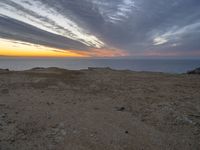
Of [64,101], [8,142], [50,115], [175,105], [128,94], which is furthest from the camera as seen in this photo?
[128,94]

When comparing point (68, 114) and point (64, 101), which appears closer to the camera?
point (68, 114)

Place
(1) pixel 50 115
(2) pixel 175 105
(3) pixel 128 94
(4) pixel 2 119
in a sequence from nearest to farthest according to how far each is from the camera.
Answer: (4) pixel 2 119 < (1) pixel 50 115 < (2) pixel 175 105 < (3) pixel 128 94

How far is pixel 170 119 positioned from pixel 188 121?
54 centimetres

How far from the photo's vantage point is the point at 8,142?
395cm

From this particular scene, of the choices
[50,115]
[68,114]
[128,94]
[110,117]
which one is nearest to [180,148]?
[110,117]

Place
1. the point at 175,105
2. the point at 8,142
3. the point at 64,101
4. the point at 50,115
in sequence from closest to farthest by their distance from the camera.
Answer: the point at 8,142, the point at 50,115, the point at 175,105, the point at 64,101

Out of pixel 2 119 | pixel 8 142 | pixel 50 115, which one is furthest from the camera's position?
pixel 50 115

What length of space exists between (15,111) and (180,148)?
18.1 feet

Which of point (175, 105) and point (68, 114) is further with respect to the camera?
point (175, 105)

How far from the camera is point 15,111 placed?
19.6 feet

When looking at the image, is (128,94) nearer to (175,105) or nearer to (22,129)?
(175,105)

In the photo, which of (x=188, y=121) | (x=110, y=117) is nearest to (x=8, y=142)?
(x=110, y=117)

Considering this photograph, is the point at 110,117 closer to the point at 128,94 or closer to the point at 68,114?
the point at 68,114

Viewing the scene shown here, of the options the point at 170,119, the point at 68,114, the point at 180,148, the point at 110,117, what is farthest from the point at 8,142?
the point at 170,119
